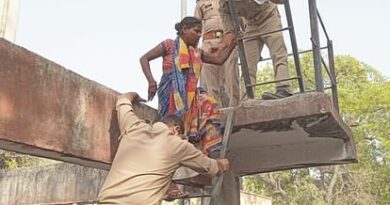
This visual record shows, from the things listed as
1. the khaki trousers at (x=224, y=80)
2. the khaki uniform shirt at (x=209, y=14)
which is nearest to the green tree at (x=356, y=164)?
the khaki uniform shirt at (x=209, y=14)

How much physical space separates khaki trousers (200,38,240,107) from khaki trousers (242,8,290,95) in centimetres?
39

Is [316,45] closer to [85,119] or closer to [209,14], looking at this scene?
[85,119]

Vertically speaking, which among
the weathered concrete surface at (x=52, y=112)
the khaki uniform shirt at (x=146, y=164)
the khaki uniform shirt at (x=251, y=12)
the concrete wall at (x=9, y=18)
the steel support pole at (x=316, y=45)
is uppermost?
the concrete wall at (x=9, y=18)

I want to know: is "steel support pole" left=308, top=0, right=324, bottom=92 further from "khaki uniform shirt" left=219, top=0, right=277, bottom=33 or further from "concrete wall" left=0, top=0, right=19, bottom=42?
"concrete wall" left=0, top=0, right=19, bottom=42

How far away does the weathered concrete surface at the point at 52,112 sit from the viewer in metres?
3.12

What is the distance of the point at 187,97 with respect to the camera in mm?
4141

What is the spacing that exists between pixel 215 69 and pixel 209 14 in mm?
885

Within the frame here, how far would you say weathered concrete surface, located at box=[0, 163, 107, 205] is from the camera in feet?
36.3

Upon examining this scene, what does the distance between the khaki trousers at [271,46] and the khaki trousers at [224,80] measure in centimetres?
39

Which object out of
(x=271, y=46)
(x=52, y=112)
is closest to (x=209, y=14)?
(x=271, y=46)

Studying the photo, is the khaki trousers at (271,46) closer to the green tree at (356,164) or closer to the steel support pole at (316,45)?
the steel support pole at (316,45)

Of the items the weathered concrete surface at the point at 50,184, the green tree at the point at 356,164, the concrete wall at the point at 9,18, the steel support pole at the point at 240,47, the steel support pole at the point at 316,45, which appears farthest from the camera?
the green tree at the point at 356,164

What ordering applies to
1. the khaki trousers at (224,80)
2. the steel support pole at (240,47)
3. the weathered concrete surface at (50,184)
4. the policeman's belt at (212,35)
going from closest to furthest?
1. the steel support pole at (240,47)
2. the khaki trousers at (224,80)
3. the policeman's belt at (212,35)
4. the weathered concrete surface at (50,184)

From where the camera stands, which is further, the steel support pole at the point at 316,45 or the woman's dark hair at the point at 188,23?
the steel support pole at the point at 316,45
